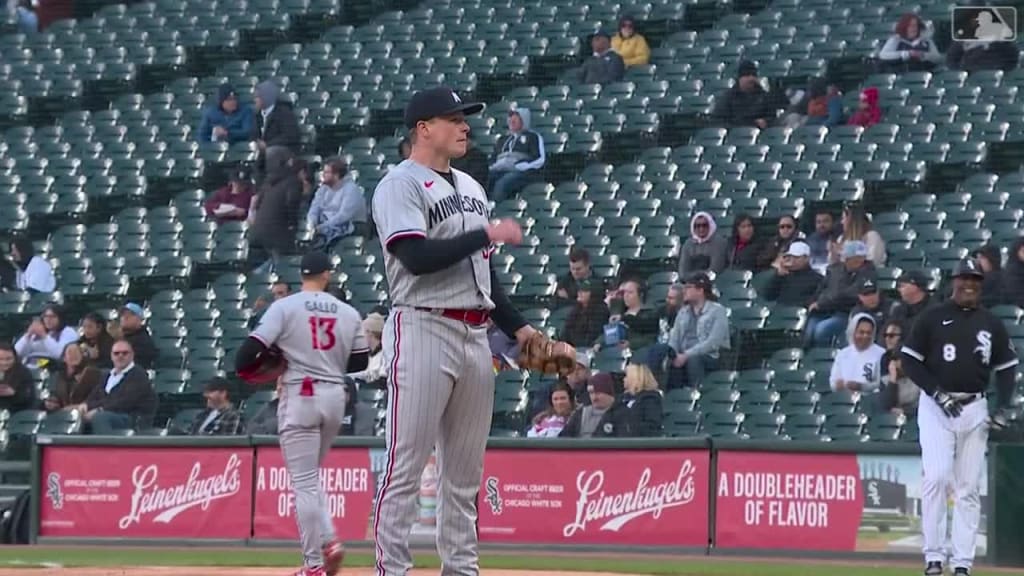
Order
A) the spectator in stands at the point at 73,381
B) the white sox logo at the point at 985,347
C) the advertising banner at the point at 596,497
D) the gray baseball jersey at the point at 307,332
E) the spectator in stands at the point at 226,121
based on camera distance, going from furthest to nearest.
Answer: the spectator in stands at the point at 226,121 < the spectator in stands at the point at 73,381 < the advertising banner at the point at 596,497 < the white sox logo at the point at 985,347 < the gray baseball jersey at the point at 307,332

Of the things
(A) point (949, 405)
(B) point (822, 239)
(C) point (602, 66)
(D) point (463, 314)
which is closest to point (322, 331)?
(D) point (463, 314)

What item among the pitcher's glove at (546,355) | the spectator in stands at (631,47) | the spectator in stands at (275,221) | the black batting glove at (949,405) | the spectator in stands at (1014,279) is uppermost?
the spectator in stands at (631,47)

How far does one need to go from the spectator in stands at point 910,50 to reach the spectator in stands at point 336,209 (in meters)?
5.18

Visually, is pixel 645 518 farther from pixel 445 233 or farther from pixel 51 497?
pixel 445 233

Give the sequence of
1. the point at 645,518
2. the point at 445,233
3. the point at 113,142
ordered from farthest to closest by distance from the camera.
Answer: the point at 113,142 < the point at 645,518 < the point at 445,233

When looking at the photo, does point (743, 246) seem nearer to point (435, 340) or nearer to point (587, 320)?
point (587, 320)

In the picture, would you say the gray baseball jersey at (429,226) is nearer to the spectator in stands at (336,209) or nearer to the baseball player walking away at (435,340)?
the baseball player walking away at (435,340)

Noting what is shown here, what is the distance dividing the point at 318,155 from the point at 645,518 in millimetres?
6939

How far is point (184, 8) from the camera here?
21.1 m

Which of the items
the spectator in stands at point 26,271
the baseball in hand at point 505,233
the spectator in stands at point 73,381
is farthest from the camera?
the spectator in stands at point 26,271

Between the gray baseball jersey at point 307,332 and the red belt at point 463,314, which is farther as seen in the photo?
the gray baseball jersey at point 307,332

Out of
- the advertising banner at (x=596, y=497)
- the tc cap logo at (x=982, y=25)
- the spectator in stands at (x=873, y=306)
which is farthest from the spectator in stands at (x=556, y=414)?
the tc cap logo at (x=982, y=25)

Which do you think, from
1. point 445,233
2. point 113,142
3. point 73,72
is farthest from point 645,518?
point 73,72

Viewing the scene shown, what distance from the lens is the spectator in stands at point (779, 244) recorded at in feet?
47.8
